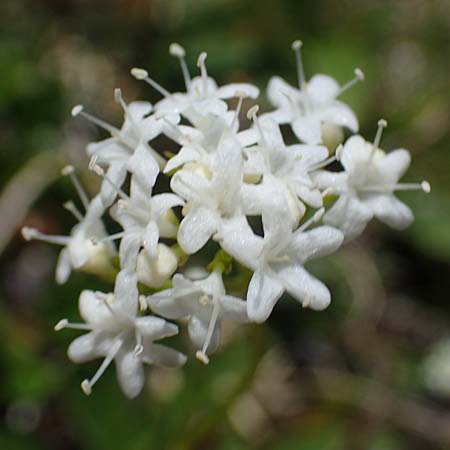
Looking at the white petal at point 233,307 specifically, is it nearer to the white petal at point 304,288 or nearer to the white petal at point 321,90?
the white petal at point 304,288

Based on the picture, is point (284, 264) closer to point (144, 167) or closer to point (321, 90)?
point (144, 167)

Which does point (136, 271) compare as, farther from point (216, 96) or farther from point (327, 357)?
point (327, 357)

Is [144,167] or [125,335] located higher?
[144,167]

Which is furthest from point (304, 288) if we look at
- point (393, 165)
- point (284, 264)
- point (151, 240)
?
point (393, 165)

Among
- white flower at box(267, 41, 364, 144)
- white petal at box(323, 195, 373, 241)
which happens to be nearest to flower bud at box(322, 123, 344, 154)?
white flower at box(267, 41, 364, 144)

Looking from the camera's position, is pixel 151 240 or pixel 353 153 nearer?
pixel 151 240

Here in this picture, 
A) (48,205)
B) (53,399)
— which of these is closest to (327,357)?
(53,399)

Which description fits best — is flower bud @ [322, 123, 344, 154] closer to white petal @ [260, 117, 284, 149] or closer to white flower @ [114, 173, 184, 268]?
white petal @ [260, 117, 284, 149]
